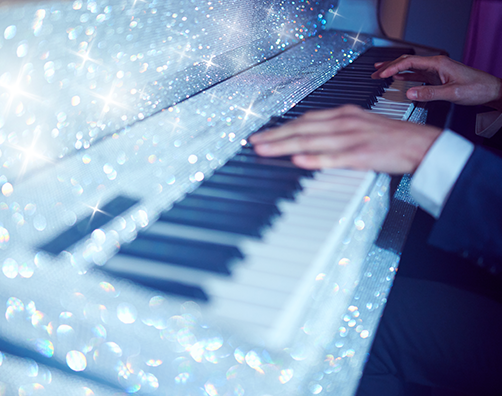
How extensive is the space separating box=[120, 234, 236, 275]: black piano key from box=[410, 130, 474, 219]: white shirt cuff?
1.23 feet

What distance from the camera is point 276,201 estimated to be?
539 mm

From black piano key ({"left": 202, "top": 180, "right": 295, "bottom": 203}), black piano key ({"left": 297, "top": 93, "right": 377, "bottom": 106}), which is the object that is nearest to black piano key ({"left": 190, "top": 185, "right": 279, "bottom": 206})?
black piano key ({"left": 202, "top": 180, "right": 295, "bottom": 203})

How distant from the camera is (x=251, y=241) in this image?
469 millimetres

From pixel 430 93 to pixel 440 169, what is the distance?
62 cm

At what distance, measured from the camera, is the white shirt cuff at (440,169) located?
60cm

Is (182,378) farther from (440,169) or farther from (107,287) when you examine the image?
(440,169)

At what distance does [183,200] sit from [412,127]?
43 centimetres

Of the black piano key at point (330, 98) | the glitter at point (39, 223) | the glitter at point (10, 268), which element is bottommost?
the glitter at point (10, 268)

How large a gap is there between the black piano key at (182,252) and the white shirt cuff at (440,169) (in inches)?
14.8

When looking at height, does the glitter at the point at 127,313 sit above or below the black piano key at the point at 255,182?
below

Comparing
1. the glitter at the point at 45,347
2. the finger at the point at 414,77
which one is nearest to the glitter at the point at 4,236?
the glitter at the point at 45,347

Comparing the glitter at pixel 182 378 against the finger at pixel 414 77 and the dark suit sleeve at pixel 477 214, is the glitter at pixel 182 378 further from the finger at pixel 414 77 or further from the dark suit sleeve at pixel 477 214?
the finger at pixel 414 77

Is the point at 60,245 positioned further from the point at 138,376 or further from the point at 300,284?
the point at 300,284

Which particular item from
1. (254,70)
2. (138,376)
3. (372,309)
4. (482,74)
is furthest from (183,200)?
(482,74)
